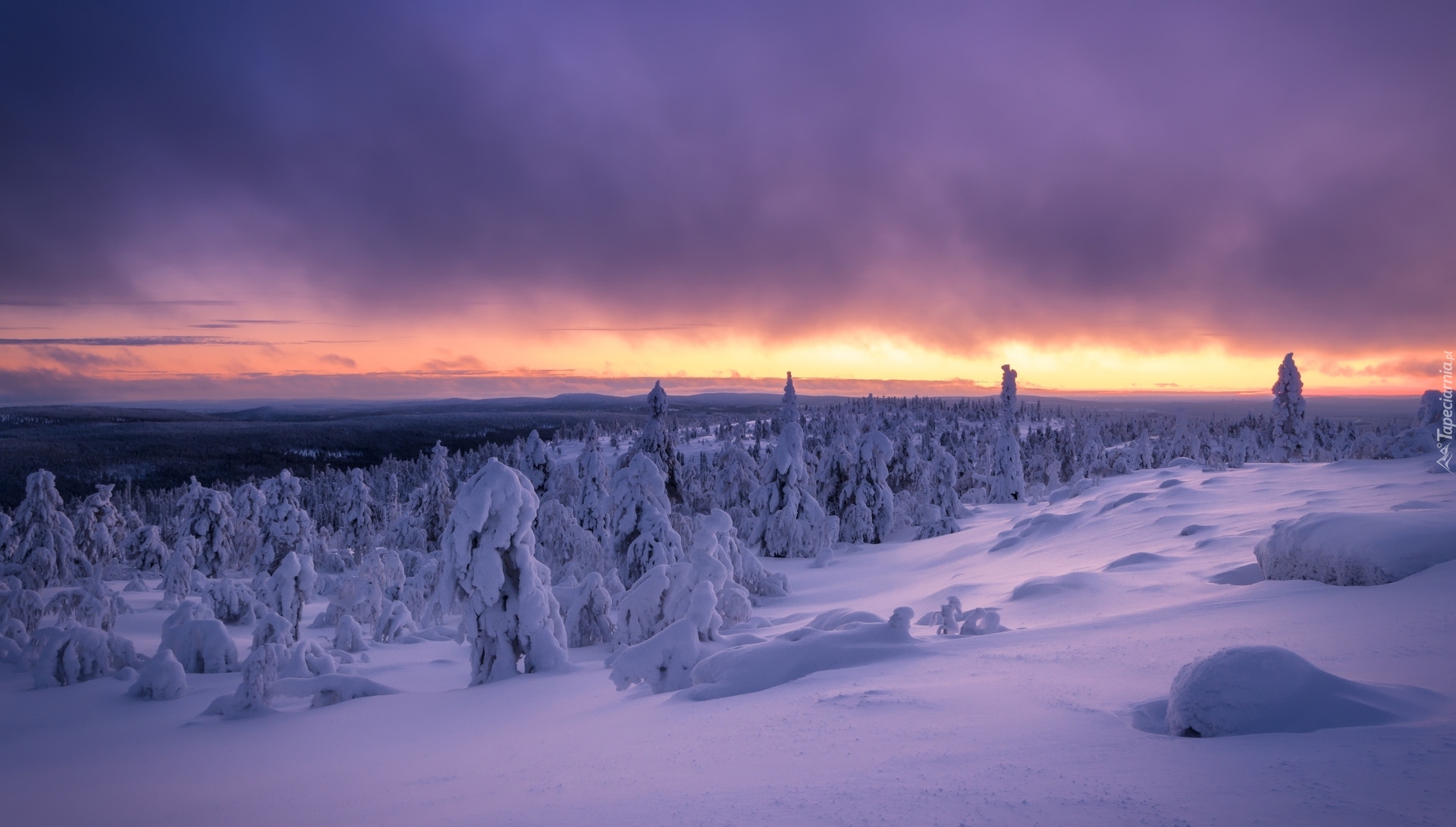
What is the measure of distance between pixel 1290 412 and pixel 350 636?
187 feet

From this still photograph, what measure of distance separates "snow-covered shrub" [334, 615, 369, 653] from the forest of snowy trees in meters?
0.07

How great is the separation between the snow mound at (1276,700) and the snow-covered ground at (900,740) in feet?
0.36

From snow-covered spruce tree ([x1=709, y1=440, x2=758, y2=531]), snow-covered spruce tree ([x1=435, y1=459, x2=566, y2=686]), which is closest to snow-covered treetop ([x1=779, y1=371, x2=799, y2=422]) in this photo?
snow-covered spruce tree ([x1=709, y1=440, x2=758, y2=531])

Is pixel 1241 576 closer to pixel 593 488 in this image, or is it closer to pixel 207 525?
pixel 593 488

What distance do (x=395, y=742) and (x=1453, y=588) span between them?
37.2 ft

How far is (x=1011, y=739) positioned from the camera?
4305mm

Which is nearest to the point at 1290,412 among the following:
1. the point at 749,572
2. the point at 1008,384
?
the point at 1008,384

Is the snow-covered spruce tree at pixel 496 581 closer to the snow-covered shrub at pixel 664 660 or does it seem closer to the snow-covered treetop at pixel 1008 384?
the snow-covered shrub at pixel 664 660

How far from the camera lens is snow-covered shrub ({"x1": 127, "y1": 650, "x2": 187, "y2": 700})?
11.8 m

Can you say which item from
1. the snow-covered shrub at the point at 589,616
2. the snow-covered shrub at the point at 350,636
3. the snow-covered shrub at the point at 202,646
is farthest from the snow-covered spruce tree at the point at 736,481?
the snow-covered shrub at the point at 202,646

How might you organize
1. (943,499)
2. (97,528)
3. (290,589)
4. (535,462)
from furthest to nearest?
(943,499), (535,462), (97,528), (290,589)

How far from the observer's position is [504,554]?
12656 mm

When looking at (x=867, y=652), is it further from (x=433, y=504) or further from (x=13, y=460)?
(x=13, y=460)

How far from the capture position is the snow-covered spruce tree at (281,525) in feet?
107
